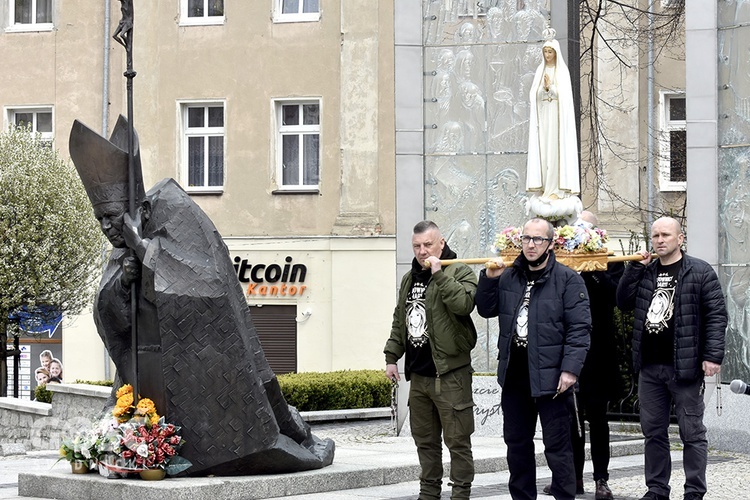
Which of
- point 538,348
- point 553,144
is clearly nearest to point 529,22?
point 553,144

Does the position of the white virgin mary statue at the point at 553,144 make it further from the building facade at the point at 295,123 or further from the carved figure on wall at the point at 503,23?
the building facade at the point at 295,123

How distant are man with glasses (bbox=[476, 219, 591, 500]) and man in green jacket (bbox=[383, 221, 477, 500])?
255 millimetres

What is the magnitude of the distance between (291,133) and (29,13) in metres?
6.07

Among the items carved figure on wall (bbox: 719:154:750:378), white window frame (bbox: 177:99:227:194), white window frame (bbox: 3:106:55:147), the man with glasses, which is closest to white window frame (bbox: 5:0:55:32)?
white window frame (bbox: 3:106:55:147)

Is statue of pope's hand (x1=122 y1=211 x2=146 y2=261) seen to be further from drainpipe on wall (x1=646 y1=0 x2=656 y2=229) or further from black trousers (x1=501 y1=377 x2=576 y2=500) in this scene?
drainpipe on wall (x1=646 y1=0 x2=656 y2=229)

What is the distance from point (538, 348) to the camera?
358 inches

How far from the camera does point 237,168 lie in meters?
29.8

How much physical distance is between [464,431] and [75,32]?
2275cm

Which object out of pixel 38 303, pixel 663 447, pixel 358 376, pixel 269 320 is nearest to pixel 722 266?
pixel 663 447

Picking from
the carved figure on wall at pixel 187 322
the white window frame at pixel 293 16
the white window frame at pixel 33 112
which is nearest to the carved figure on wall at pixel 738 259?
the carved figure on wall at pixel 187 322

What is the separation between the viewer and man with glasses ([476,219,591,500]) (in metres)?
9.08

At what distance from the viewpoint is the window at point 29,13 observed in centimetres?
3116

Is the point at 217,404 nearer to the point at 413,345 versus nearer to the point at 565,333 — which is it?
the point at 413,345

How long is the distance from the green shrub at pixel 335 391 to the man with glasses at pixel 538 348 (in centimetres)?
1061
